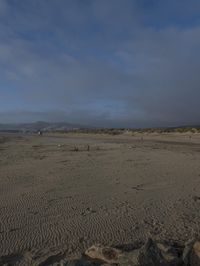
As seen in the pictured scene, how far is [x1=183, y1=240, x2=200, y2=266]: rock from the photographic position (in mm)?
4930

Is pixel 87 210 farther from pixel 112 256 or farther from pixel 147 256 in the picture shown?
pixel 147 256

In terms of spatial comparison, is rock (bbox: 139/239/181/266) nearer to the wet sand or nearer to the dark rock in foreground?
the dark rock in foreground

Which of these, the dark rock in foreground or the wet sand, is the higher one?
the dark rock in foreground

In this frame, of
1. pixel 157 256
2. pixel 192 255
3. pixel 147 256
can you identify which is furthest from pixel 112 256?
pixel 192 255

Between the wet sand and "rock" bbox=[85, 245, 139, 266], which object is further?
the wet sand

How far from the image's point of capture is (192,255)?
5.04 meters

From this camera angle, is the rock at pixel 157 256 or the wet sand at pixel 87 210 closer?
the rock at pixel 157 256

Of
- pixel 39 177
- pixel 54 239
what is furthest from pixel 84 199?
pixel 39 177

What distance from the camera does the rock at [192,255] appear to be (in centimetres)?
493

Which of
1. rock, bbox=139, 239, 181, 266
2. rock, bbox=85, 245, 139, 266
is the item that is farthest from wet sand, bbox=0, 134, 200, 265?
rock, bbox=139, 239, 181, 266

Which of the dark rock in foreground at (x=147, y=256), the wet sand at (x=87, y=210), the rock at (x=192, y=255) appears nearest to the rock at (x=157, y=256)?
the dark rock in foreground at (x=147, y=256)

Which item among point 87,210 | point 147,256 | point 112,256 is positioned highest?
point 147,256

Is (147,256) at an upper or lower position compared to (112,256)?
upper

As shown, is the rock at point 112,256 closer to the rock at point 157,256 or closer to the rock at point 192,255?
the rock at point 157,256
